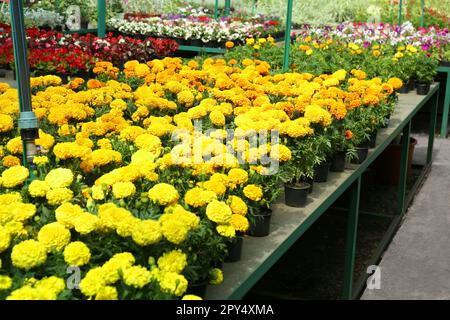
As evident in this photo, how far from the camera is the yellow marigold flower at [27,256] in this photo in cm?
158

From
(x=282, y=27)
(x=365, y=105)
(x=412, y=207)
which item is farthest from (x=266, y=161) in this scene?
(x=282, y=27)

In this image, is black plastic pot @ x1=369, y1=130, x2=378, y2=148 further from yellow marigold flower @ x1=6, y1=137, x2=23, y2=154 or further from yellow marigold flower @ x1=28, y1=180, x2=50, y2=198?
yellow marigold flower @ x1=28, y1=180, x2=50, y2=198

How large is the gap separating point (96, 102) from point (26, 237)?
1497 millimetres

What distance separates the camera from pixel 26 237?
179 cm

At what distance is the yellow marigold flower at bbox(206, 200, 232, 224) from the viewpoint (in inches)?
73.5

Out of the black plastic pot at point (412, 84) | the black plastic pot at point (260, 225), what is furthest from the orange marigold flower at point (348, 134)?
the black plastic pot at point (412, 84)

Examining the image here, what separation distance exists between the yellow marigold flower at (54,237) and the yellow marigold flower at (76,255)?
59mm

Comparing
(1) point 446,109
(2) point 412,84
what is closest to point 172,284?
(2) point 412,84

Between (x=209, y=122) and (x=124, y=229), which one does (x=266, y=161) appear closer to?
(x=209, y=122)

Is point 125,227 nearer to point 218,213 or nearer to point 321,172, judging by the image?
point 218,213

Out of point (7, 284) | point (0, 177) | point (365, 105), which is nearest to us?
point (7, 284)

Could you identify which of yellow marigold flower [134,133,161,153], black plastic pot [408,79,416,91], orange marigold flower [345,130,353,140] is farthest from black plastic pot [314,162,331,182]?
black plastic pot [408,79,416,91]

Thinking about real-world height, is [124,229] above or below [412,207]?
above

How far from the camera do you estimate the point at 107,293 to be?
1.50 m
